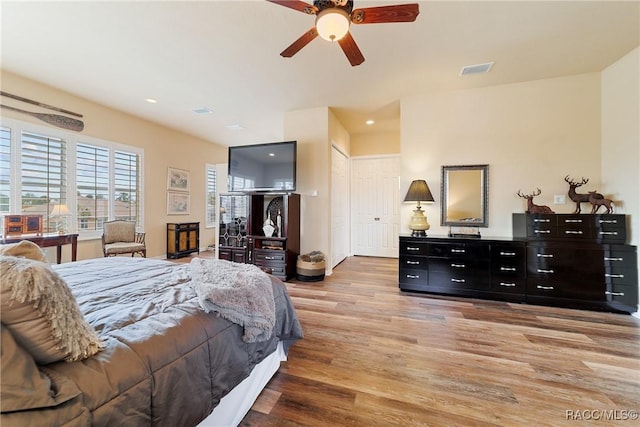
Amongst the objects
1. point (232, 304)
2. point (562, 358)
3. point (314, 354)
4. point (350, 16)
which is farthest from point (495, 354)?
point (350, 16)

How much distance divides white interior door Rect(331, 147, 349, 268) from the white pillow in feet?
12.7

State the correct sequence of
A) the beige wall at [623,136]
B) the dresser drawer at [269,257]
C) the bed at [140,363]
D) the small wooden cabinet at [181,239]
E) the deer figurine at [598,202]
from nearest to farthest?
the bed at [140,363], the beige wall at [623,136], the deer figurine at [598,202], the dresser drawer at [269,257], the small wooden cabinet at [181,239]

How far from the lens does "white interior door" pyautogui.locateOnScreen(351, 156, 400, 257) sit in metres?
5.68

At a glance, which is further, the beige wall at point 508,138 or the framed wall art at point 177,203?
the framed wall art at point 177,203

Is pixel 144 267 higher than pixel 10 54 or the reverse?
the reverse

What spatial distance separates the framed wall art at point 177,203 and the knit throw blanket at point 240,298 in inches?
185

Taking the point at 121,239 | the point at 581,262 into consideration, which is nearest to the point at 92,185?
the point at 121,239

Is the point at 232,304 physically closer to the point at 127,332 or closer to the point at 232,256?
the point at 127,332

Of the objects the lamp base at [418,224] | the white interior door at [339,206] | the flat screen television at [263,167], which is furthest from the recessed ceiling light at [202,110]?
the lamp base at [418,224]

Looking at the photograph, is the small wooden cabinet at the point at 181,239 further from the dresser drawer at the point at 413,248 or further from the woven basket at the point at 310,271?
the dresser drawer at the point at 413,248

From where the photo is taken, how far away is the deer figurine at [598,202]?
113 inches

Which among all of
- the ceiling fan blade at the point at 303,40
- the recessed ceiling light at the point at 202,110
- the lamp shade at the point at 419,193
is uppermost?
the recessed ceiling light at the point at 202,110

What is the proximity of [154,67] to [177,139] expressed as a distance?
2888mm

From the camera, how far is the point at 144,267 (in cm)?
201
